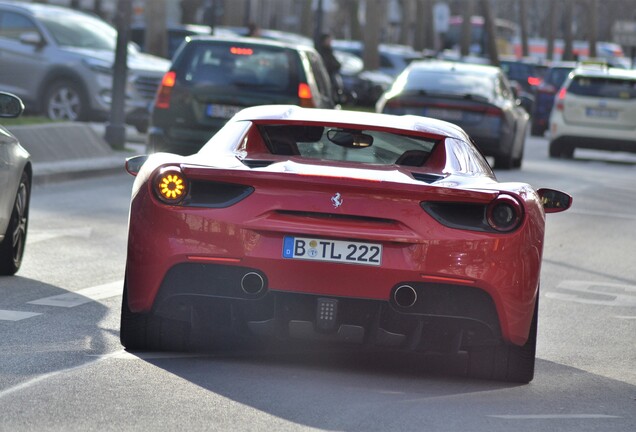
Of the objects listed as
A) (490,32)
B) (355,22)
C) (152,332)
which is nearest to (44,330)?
(152,332)

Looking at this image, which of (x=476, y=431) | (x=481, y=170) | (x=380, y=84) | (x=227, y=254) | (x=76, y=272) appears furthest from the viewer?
(x=380, y=84)

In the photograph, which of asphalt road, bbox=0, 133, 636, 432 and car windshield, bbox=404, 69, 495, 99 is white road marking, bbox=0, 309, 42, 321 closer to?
asphalt road, bbox=0, 133, 636, 432

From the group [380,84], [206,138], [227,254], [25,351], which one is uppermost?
[227,254]

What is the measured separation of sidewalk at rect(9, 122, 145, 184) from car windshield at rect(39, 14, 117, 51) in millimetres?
4312

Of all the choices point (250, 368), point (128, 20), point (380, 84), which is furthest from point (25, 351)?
point (380, 84)

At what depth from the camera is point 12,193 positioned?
31.6 ft

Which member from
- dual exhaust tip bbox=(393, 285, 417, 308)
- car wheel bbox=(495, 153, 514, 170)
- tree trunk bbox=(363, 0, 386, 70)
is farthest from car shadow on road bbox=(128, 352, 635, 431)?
tree trunk bbox=(363, 0, 386, 70)

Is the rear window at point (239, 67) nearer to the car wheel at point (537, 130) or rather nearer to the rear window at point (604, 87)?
the rear window at point (604, 87)

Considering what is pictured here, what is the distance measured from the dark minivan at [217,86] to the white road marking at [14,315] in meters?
8.96

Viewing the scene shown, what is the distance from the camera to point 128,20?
2173 centimetres

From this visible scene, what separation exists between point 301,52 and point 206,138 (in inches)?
61.8

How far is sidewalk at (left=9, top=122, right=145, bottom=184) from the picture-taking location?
17562 millimetres

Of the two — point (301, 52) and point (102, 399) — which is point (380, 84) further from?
point (102, 399)

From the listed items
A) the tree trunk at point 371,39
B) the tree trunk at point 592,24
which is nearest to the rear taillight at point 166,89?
the tree trunk at point 371,39
